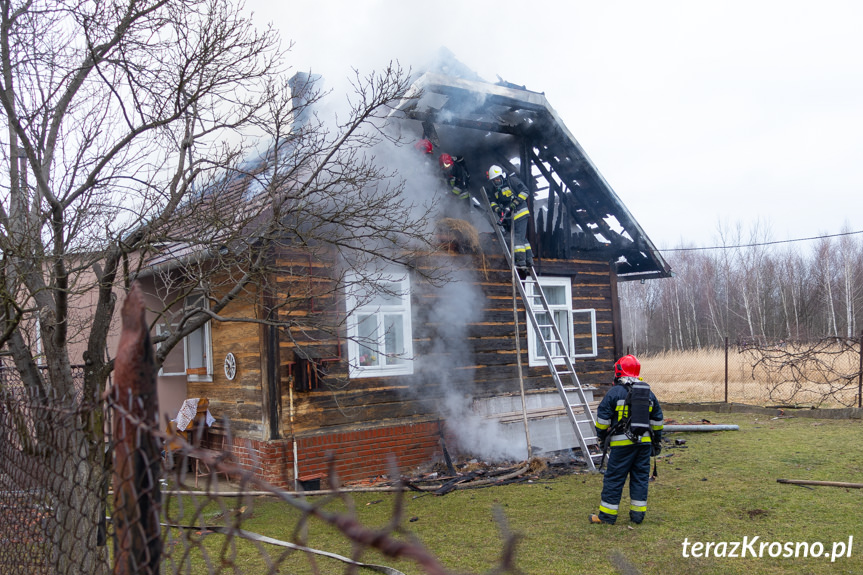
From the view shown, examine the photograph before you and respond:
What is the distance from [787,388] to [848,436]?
25.5 feet

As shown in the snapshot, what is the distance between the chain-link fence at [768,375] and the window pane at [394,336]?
30.2ft

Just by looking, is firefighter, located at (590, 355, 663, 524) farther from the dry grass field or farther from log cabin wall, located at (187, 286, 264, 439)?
the dry grass field

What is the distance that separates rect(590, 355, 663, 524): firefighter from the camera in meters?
6.69

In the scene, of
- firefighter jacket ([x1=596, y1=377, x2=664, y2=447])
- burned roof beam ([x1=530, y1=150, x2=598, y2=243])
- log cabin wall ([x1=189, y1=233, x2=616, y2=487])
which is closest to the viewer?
firefighter jacket ([x1=596, y1=377, x2=664, y2=447])

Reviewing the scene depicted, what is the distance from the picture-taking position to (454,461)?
1038cm

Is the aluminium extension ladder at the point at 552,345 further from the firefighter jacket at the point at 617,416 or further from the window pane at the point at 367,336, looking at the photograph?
the firefighter jacket at the point at 617,416

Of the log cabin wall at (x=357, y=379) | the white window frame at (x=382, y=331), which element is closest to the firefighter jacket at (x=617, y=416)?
the log cabin wall at (x=357, y=379)

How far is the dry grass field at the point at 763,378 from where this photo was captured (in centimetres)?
1623

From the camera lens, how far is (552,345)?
39.3ft

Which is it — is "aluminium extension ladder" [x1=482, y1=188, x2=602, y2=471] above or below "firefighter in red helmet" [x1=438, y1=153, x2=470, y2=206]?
below

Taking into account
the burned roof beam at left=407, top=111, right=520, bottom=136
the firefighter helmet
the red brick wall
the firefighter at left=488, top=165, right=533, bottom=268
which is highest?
the burned roof beam at left=407, top=111, right=520, bottom=136

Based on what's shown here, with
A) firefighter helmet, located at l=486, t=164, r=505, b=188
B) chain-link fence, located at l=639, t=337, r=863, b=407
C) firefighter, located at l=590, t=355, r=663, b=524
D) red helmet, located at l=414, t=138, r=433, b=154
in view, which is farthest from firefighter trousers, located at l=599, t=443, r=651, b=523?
chain-link fence, located at l=639, t=337, r=863, b=407
